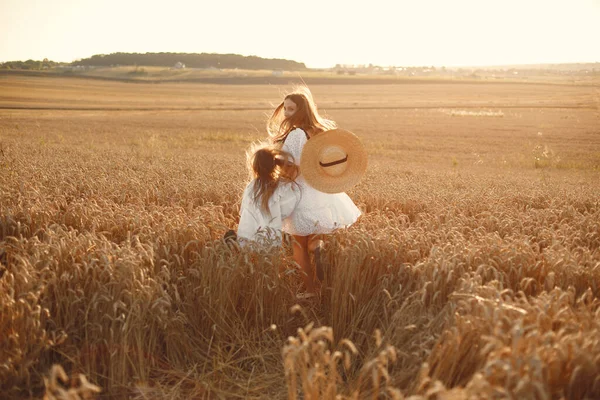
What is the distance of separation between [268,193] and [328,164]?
645 millimetres

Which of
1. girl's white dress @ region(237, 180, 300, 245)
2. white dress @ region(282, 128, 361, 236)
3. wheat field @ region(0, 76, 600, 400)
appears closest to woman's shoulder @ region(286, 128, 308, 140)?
white dress @ region(282, 128, 361, 236)

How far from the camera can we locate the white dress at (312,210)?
4.80 meters

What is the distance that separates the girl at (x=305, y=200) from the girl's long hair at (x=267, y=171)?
0.47 feet

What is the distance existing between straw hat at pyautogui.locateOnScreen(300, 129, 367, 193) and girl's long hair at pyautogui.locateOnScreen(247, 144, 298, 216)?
181 millimetres

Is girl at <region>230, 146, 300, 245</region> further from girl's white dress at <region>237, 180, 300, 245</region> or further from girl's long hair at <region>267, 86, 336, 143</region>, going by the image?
girl's long hair at <region>267, 86, 336, 143</region>

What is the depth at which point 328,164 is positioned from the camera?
4.82 metres

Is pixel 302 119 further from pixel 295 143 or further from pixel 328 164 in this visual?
pixel 328 164

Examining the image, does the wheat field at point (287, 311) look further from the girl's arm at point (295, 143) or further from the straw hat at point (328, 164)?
the girl's arm at point (295, 143)

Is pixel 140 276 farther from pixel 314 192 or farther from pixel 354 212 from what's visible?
pixel 354 212

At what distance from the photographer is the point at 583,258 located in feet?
12.6

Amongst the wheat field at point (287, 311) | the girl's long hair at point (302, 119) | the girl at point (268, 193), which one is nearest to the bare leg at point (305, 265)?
the wheat field at point (287, 311)

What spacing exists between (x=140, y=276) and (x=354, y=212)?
2.47 metres

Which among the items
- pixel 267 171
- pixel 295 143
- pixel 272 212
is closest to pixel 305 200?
pixel 272 212

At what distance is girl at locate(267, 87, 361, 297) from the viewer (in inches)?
189
